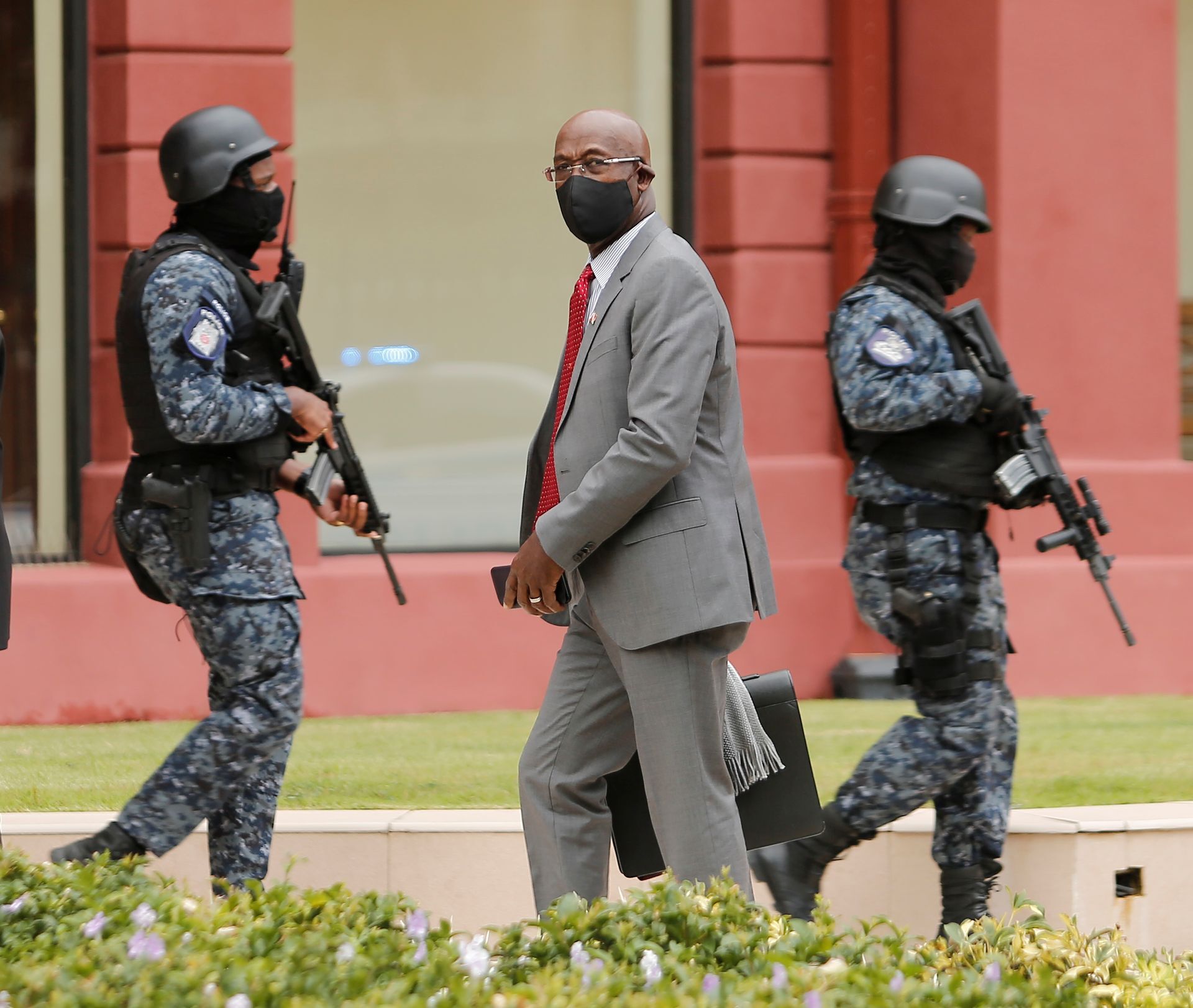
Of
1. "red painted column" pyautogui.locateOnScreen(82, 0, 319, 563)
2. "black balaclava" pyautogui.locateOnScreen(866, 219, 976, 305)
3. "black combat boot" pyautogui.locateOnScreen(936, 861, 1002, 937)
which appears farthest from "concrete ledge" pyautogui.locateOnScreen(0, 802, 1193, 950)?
"red painted column" pyautogui.locateOnScreen(82, 0, 319, 563)

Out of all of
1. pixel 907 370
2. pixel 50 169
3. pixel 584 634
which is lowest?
pixel 584 634

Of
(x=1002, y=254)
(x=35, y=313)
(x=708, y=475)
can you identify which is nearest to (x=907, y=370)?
(x=708, y=475)

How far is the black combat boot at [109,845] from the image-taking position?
3.79 m

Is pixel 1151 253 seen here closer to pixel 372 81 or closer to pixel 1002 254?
pixel 1002 254

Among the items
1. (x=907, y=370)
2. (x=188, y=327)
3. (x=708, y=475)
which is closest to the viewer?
(x=708, y=475)

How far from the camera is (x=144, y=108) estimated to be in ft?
22.8

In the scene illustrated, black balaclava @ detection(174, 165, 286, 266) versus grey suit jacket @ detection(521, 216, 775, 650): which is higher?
black balaclava @ detection(174, 165, 286, 266)

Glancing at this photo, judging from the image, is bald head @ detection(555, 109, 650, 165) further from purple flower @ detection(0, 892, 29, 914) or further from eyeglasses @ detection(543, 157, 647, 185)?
purple flower @ detection(0, 892, 29, 914)

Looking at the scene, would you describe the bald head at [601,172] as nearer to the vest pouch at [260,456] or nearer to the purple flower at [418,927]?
the vest pouch at [260,456]

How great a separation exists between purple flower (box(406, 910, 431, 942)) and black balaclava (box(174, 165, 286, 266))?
2.19 metres

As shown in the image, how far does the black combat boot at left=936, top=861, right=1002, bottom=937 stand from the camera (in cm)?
421

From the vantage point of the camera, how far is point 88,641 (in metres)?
6.77

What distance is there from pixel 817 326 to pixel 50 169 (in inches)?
136

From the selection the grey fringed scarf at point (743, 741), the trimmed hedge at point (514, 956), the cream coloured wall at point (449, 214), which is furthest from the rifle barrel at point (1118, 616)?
the cream coloured wall at point (449, 214)
